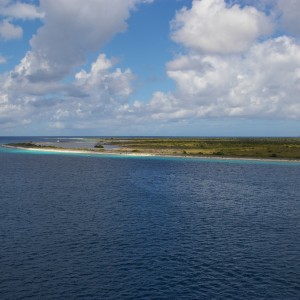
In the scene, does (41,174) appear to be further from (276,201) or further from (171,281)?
(171,281)

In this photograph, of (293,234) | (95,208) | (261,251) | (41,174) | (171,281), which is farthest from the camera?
(41,174)

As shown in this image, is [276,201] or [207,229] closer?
[207,229]

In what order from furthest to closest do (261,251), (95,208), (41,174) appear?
(41,174) → (95,208) → (261,251)

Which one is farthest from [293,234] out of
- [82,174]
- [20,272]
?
[82,174]

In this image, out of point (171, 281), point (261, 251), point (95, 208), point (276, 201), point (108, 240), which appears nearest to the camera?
point (171, 281)

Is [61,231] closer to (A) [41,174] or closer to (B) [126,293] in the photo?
(B) [126,293]

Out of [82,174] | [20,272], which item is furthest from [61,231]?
[82,174]
